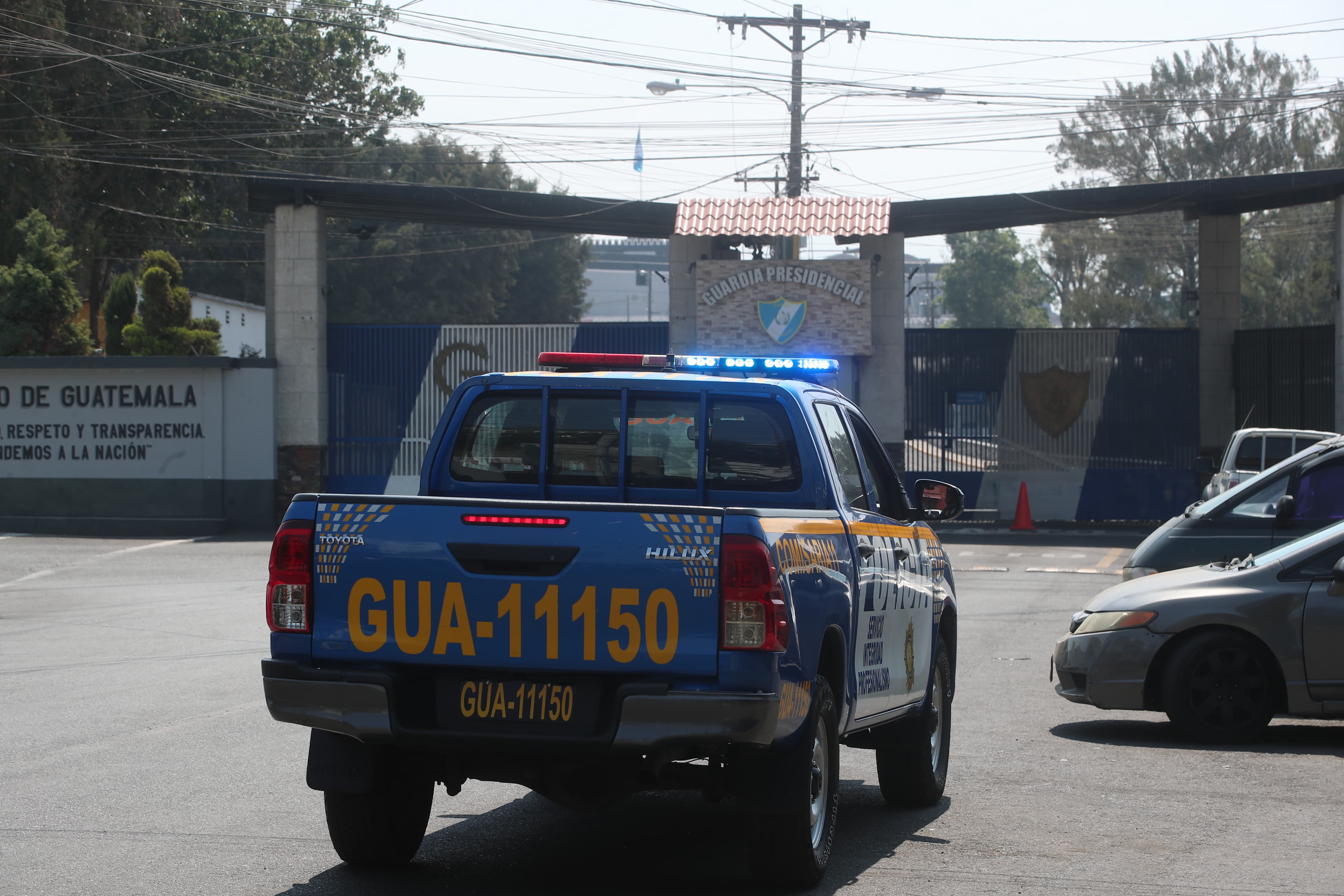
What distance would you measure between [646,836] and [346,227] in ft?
174

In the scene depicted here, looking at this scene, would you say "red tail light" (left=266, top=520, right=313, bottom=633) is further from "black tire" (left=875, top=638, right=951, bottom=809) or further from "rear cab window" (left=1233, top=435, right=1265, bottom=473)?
"rear cab window" (left=1233, top=435, right=1265, bottom=473)

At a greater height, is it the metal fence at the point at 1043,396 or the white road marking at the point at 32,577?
the metal fence at the point at 1043,396

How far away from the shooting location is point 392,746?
5465 mm

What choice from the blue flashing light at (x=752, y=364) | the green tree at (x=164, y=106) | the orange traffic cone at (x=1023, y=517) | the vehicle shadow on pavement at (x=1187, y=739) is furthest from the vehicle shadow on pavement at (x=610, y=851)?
the green tree at (x=164, y=106)

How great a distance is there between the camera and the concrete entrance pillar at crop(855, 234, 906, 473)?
27156 millimetres

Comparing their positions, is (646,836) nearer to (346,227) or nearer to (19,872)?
(19,872)

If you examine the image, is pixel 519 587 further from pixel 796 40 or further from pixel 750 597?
pixel 796 40

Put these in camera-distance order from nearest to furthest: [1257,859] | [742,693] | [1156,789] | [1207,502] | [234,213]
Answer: [742,693]
[1257,859]
[1156,789]
[1207,502]
[234,213]

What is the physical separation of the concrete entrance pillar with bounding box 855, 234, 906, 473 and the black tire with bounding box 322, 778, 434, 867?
21.6 m

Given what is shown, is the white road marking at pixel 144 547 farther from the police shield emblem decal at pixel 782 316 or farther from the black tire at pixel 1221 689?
the black tire at pixel 1221 689

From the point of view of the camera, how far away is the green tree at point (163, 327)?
28297 millimetres

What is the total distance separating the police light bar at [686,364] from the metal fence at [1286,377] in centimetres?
2062

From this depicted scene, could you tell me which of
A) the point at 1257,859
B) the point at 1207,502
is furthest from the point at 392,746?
the point at 1207,502

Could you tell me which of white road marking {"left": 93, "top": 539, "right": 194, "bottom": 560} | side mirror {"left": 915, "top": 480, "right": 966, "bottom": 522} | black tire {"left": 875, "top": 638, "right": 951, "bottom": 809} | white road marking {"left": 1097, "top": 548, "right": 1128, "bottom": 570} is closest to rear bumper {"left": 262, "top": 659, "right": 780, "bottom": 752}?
black tire {"left": 875, "top": 638, "right": 951, "bottom": 809}
